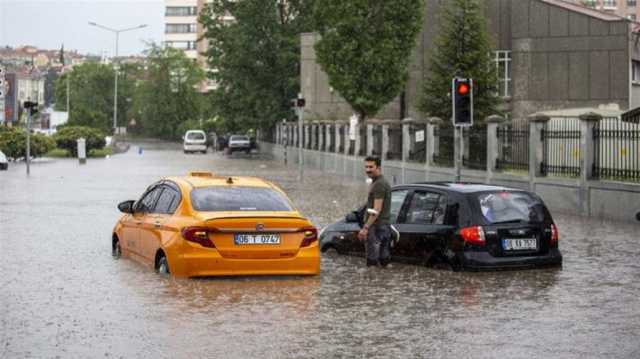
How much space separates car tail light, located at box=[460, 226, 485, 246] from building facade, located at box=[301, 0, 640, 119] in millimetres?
44953

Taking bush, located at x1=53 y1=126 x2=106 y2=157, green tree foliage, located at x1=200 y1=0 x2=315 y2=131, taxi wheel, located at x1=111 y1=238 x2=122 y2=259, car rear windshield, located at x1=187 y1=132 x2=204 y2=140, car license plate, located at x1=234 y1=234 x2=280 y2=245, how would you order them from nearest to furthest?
car license plate, located at x1=234 y1=234 x2=280 y2=245
taxi wheel, located at x1=111 y1=238 x2=122 y2=259
bush, located at x1=53 y1=126 x2=106 y2=157
green tree foliage, located at x1=200 y1=0 x2=315 y2=131
car rear windshield, located at x1=187 y1=132 x2=204 y2=140

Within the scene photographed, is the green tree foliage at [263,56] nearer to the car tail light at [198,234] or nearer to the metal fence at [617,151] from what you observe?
the metal fence at [617,151]

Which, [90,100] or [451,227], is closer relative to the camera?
[451,227]

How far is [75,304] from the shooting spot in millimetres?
12609

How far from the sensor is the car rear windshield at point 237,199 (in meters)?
14.9

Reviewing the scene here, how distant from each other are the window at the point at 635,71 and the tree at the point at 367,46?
12.8 m

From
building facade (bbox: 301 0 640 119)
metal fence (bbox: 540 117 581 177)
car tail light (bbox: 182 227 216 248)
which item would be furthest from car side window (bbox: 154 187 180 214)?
building facade (bbox: 301 0 640 119)

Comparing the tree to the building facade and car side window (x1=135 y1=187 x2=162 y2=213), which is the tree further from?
car side window (x1=135 y1=187 x2=162 y2=213)

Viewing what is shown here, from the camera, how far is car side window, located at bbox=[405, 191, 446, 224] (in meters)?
16.0

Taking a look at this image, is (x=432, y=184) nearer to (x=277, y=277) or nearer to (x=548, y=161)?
(x=277, y=277)

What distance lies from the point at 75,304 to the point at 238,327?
2417mm

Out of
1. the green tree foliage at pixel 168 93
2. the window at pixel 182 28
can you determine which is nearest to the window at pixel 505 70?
the green tree foliage at pixel 168 93

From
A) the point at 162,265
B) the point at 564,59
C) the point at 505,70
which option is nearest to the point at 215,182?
the point at 162,265

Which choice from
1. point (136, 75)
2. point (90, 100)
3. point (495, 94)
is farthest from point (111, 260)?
point (136, 75)
